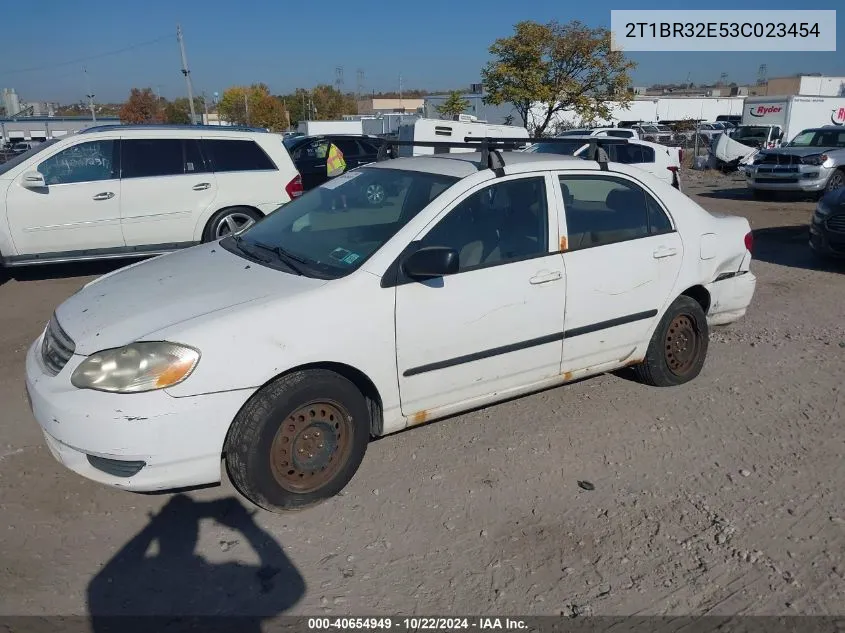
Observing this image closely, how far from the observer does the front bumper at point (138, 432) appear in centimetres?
287

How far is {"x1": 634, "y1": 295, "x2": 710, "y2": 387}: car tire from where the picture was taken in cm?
462

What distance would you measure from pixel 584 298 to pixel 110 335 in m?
2.61

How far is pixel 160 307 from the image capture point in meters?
3.23

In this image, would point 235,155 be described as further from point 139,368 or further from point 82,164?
point 139,368

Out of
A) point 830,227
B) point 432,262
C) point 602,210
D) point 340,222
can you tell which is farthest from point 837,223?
point 432,262

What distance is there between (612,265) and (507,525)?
1.80 metres

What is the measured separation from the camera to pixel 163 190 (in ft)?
25.8

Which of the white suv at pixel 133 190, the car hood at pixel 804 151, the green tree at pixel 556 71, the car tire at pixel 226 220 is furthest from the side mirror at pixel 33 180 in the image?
the green tree at pixel 556 71

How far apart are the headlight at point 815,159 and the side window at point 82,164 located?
15.0 meters

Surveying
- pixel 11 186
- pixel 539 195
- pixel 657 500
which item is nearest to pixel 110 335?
pixel 539 195

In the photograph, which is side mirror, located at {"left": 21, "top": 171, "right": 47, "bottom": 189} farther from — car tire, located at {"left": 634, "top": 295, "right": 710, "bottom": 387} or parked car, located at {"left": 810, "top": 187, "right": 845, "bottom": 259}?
parked car, located at {"left": 810, "top": 187, "right": 845, "bottom": 259}

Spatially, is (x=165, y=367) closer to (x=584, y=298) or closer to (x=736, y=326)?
(x=584, y=298)

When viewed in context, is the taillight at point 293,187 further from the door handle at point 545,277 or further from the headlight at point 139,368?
the headlight at point 139,368

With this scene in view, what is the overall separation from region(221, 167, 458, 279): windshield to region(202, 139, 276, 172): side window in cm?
424
